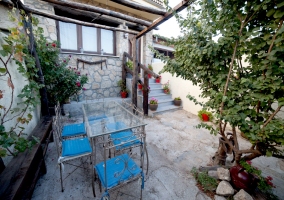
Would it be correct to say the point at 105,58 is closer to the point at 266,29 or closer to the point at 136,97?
the point at 136,97

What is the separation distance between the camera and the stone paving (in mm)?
1764

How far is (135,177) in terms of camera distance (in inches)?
62.5

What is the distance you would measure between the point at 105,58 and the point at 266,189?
5.54 meters

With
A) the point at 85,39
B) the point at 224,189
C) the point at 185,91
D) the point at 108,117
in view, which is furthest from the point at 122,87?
the point at 224,189

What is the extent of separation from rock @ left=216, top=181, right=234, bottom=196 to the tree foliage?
1.45 ft

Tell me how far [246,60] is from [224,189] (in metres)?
1.62

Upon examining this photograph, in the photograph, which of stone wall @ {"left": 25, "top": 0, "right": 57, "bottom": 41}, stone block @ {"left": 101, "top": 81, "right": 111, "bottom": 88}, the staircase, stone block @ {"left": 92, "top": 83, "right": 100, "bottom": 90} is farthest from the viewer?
stone block @ {"left": 101, "top": 81, "right": 111, "bottom": 88}

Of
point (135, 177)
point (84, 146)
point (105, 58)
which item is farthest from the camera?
point (105, 58)

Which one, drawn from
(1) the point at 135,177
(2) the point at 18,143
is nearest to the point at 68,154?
(2) the point at 18,143

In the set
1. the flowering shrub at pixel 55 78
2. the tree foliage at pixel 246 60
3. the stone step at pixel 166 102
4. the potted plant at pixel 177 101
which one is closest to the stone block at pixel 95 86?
the flowering shrub at pixel 55 78

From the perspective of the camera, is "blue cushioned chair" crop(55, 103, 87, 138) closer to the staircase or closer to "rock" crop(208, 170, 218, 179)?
"rock" crop(208, 170, 218, 179)

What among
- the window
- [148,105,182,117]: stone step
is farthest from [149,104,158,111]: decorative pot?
the window

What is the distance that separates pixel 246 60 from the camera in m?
1.56

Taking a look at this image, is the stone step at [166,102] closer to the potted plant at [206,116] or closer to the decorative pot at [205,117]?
the potted plant at [206,116]
